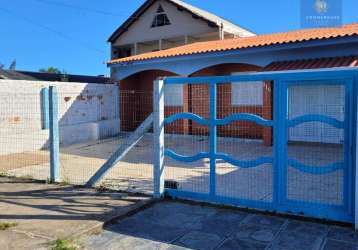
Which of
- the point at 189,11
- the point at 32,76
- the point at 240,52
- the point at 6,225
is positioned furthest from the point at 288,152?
the point at 32,76

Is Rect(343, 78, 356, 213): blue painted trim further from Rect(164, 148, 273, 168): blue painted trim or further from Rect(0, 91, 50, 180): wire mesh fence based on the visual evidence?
Rect(0, 91, 50, 180): wire mesh fence

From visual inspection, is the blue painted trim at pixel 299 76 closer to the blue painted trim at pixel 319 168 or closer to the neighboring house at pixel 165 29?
the blue painted trim at pixel 319 168

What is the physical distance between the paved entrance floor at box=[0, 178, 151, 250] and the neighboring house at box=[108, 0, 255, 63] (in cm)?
1669

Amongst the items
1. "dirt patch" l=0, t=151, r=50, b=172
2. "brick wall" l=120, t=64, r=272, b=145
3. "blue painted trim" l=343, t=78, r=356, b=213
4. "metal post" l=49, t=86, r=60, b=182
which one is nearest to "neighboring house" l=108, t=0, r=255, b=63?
"brick wall" l=120, t=64, r=272, b=145

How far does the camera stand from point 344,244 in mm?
4207

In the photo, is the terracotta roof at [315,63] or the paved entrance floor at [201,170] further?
the terracotta roof at [315,63]

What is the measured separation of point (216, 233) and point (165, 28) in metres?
20.8

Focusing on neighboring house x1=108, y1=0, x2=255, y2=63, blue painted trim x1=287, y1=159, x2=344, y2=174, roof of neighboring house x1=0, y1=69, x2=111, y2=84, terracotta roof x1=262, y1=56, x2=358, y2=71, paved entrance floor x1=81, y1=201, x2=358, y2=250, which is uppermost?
neighboring house x1=108, y1=0, x2=255, y2=63

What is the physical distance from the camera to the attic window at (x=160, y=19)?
79.1 ft

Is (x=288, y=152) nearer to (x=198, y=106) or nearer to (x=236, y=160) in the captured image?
(x=236, y=160)

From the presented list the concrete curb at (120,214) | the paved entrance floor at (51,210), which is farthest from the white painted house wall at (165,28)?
the concrete curb at (120,214)

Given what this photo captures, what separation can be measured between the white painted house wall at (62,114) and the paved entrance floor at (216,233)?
8.13m

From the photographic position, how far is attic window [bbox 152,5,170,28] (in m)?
24.1

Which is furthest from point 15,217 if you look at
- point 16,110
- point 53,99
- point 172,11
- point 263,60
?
point 172,11
